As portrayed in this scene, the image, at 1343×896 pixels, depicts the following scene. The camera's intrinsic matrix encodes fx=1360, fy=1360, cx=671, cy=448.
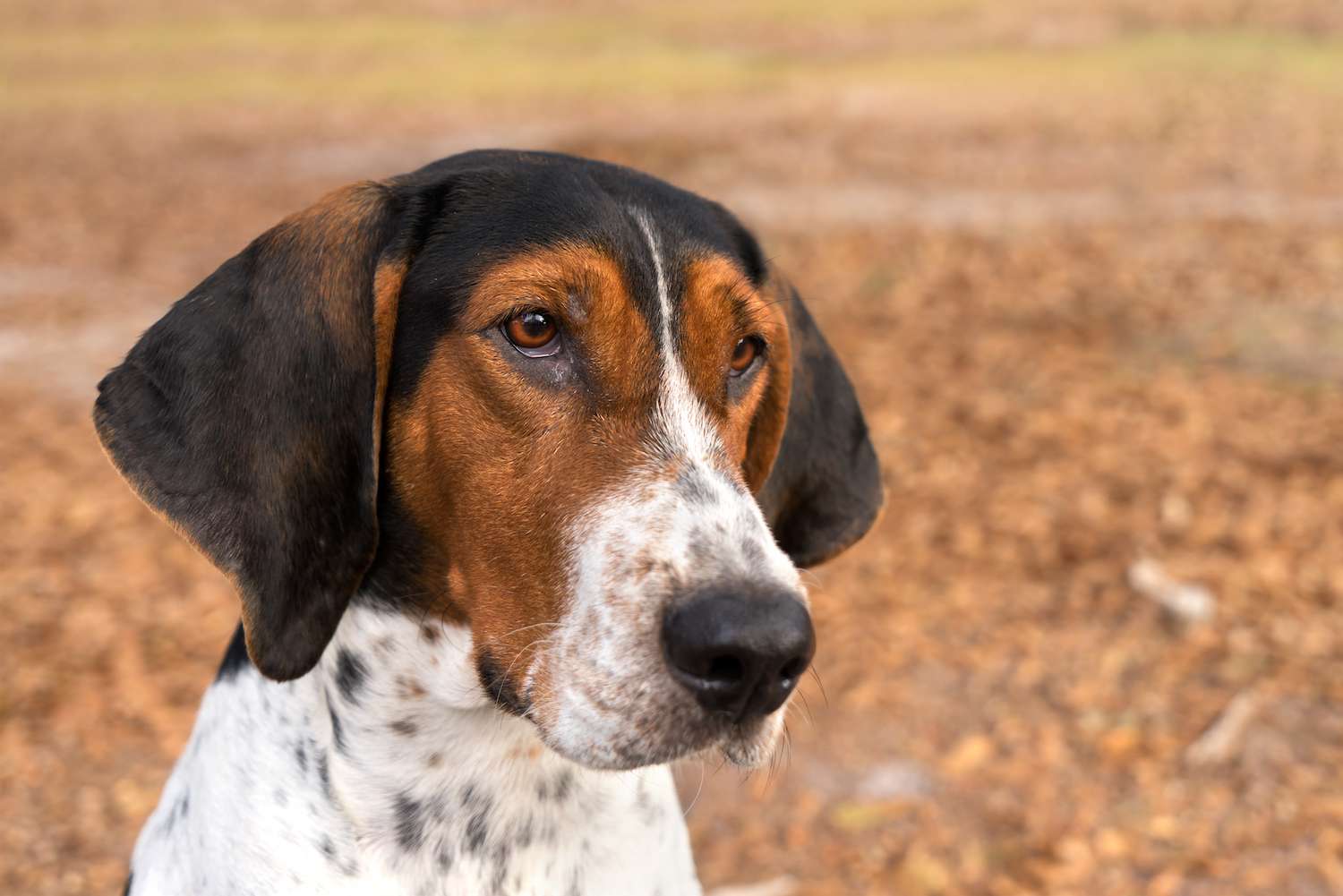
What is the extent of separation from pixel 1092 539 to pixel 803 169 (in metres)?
11.1

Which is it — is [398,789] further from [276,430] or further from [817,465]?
[817,465]

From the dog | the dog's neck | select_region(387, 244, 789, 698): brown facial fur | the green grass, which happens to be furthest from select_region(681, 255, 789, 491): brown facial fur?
the green grass

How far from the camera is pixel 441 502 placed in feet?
9.61

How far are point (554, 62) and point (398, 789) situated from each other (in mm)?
27739

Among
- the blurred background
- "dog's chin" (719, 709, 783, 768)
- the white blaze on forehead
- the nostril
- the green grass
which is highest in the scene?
the white blaze on forehead

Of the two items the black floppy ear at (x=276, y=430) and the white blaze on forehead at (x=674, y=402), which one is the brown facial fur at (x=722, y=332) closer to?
the white blaze on forehead at (x=674, y=402)

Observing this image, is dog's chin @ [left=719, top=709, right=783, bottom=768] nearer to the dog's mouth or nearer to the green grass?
the dog's mouth

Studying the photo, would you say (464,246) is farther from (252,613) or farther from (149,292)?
(149,292)

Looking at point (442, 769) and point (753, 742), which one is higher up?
point (753, 742)

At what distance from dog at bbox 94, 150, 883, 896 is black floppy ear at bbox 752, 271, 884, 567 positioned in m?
0.47

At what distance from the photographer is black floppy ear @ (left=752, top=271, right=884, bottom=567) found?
11.8ft

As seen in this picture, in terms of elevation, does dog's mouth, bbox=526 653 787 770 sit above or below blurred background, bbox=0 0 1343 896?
above

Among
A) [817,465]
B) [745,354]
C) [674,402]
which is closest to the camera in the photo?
[674,402]

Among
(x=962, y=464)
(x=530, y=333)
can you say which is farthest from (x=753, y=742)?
(x=962, y=464)
